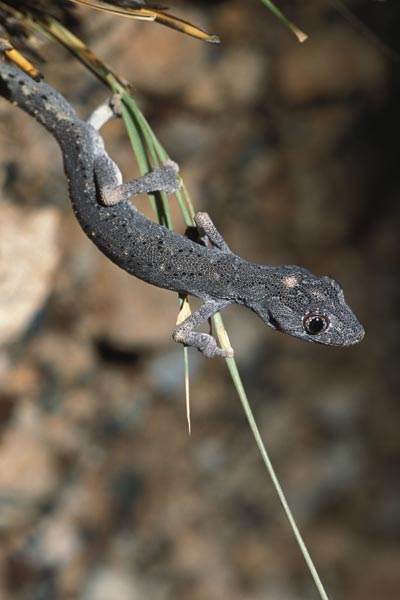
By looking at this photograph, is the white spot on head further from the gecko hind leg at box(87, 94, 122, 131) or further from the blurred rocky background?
the blurred rocky background

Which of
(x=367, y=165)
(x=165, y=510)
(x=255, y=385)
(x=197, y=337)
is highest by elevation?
(x=367, y=165)

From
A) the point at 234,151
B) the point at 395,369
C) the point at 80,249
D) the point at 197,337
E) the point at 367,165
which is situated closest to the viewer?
the point at 197,337

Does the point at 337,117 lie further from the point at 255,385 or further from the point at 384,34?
the point at 255,385

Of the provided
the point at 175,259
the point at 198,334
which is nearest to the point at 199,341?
the point at 198,334

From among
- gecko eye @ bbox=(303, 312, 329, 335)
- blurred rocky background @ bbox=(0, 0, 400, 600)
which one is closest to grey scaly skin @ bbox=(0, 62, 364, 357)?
gecko eye @ bbox=(303, 312, 329, 335)

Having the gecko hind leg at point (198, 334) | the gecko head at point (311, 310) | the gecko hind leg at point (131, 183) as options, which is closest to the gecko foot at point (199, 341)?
the gecko hind leg at point (198, 334)

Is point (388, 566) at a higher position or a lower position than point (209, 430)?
lower

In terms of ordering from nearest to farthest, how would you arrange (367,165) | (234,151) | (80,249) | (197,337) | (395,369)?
(197,337)
(80,249)
(234,151)
(367,165)
(395,369)

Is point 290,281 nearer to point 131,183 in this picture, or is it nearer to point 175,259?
point 175,259

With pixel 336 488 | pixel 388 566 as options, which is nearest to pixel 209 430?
pixel 336 488
